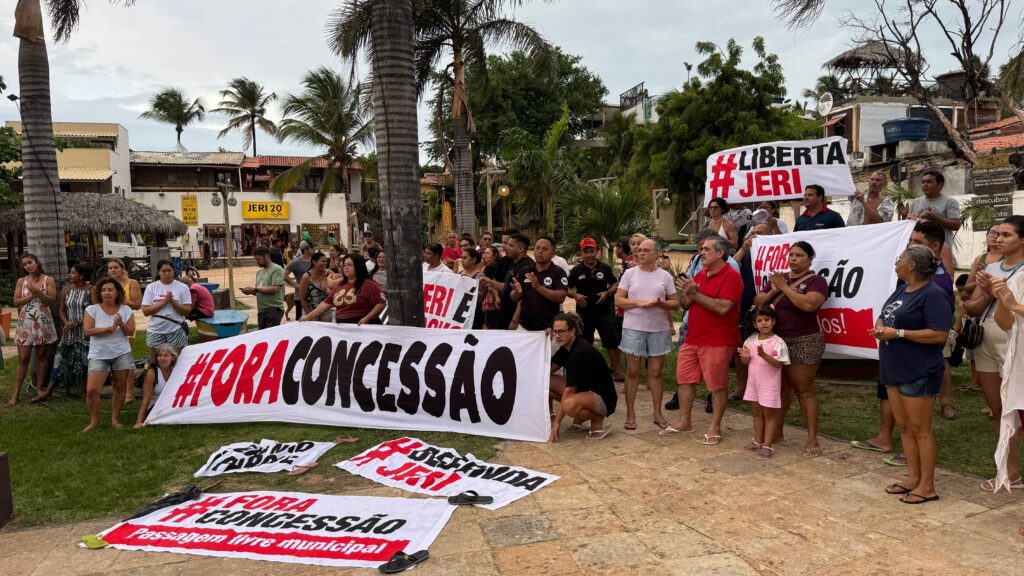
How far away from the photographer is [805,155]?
831 centimetres

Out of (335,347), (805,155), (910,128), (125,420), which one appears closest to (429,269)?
(335,347)

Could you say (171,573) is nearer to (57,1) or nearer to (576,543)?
(576,543)

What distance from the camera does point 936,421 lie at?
6.32 metres

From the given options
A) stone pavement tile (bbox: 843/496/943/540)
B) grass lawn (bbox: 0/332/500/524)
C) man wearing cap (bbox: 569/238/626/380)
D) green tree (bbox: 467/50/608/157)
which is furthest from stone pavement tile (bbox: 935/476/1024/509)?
green tree (bbox: 467/50/608/157)

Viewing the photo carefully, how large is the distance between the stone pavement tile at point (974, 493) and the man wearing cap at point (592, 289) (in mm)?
3844

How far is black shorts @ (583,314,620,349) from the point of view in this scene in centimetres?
806

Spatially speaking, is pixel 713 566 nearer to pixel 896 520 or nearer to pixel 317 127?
pixel 896 520

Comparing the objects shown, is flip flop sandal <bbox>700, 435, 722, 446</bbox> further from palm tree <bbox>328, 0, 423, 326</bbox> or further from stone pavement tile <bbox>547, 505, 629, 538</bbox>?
palm tree <bbox>328, 0, 423, 326</bbox>

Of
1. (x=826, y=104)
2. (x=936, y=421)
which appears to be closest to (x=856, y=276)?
(x=936, y=421)

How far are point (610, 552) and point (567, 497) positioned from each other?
87cm

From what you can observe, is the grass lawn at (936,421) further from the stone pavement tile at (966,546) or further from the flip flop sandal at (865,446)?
the stone pavement tile at (966,546)

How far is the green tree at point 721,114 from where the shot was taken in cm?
3016

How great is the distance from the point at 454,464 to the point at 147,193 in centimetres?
4366

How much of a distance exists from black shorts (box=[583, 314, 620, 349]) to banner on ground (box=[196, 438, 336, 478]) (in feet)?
10.7
